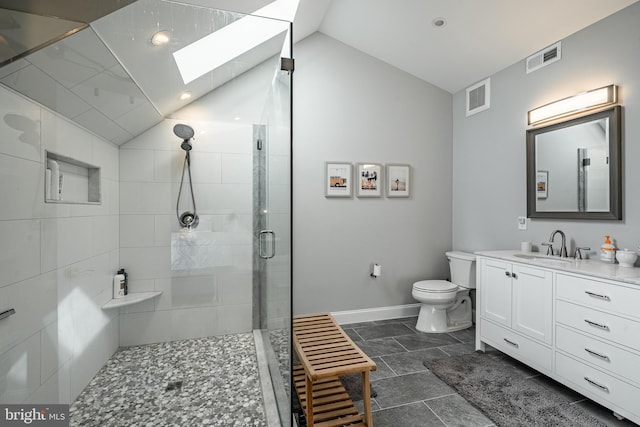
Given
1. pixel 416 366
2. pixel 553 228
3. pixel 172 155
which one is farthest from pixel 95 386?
pixel 553 228

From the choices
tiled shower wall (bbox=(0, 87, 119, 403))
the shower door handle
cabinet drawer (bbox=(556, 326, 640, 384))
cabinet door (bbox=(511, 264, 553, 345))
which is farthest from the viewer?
cabinet door (bbox=(511, 264, 553, 345))

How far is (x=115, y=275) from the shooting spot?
5.41 feet

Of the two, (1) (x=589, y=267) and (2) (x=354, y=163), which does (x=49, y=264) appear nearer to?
(2) (x=354, y=163)

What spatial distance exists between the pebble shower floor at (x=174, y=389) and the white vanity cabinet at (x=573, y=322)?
180 cm

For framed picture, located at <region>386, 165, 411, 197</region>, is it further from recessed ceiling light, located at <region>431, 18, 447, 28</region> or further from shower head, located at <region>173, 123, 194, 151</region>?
shower head, located at <region>173, 123, 194, 151</region>

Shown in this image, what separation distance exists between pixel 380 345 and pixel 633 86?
8.35ft

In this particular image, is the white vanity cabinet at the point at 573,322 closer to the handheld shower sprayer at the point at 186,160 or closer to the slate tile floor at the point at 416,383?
the slate tile floor at the point at 416,383

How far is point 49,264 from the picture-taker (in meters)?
1.46

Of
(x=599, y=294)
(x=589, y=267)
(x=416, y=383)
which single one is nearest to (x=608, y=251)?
(x=589, y=267)

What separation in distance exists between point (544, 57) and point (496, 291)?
1927mm

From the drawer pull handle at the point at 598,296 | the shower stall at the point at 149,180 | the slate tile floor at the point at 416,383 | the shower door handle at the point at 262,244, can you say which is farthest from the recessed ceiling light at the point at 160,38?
the drawer pull handle at the point at 598,296

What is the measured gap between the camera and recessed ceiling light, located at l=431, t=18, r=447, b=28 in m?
2.54

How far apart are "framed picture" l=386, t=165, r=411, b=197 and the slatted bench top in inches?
63.9

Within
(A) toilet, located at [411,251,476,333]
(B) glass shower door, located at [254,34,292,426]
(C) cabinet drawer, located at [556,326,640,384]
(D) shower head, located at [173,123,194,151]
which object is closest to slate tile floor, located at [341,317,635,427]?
(A) toilet, located at [411,251,476,333]
